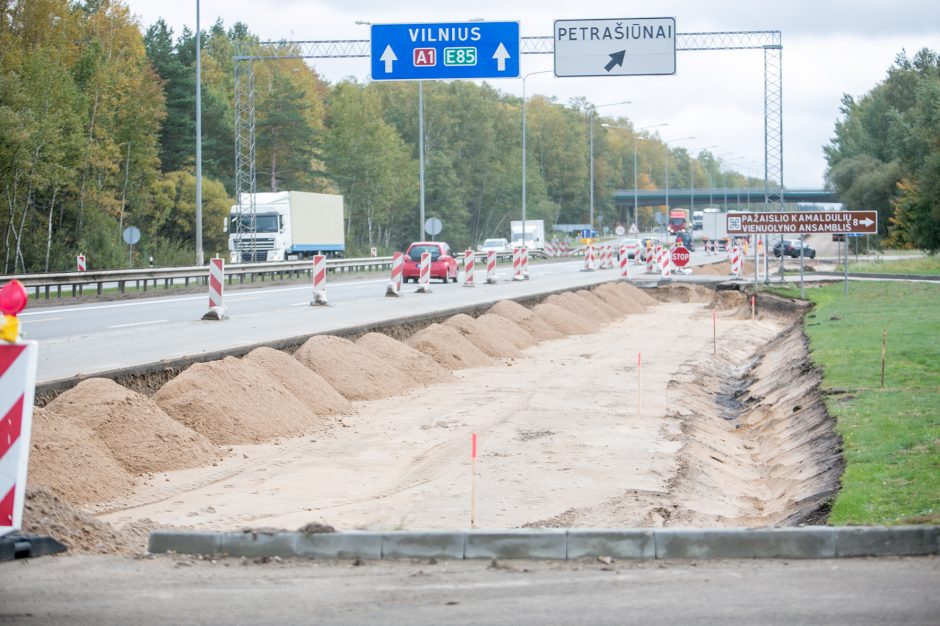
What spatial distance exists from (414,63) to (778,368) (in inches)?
559

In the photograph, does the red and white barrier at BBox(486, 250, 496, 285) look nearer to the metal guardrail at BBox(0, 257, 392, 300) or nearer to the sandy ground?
the metal guardrail at BBox(0, 257, 392, 300)

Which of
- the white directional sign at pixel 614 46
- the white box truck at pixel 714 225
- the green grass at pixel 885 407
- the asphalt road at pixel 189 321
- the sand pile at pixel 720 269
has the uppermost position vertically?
the white directional sign at pixel 614 46

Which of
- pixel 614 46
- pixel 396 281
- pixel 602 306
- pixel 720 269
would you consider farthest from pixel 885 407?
pixel 720 269

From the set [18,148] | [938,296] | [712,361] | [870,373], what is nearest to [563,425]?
[870,373]

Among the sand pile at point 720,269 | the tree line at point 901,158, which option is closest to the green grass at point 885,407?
the sand pile at point 720,269

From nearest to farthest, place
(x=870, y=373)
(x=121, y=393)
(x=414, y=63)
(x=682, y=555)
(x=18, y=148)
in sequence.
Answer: (x=682, y=555) < (x=121, y=393) < (x=870, y=373) < (x=414, y=63) < (x=18, y=148)

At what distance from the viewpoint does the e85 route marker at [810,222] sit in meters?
38.2

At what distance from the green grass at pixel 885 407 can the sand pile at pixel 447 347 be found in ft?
20.1

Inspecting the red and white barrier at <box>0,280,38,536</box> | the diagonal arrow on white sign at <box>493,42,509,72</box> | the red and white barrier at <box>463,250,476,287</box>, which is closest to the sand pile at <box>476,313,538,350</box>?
the diagonal arrow on white sign at <box>493,42,509,72</box>

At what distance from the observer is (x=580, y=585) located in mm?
6602

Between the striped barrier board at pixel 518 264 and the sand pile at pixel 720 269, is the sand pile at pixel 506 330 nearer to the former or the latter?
the striped barrier board at pixel 518 264

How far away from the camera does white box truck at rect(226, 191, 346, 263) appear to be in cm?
5528

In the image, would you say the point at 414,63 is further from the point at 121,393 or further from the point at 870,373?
the point at 121,393

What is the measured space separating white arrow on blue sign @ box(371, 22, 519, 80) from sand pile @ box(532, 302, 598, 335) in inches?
252
